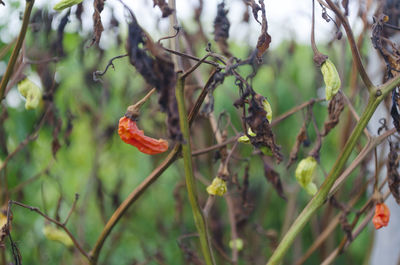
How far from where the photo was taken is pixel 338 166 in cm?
61

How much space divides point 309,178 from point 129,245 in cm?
122

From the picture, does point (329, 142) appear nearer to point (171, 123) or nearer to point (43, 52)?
point (43, 52)

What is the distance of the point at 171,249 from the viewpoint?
189cm

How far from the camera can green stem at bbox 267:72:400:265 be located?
597mm

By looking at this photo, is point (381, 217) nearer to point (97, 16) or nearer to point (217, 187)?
point (217, 187)

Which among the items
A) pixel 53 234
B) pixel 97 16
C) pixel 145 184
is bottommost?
pixel 53 234

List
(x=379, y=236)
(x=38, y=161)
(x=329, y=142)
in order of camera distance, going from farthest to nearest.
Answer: (x=329, y=142), (x=38, y=161), (x=379, y=236)

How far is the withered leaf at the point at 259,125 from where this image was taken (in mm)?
542

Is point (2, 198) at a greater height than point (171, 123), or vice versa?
point (171, 123)

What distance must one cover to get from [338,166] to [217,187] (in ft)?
0.57

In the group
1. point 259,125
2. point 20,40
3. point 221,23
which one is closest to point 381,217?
point 259,125

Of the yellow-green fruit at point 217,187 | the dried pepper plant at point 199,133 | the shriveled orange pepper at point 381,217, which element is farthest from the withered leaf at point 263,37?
the shriveled orange pepper at point 381,217

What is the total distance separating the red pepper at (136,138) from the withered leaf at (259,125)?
0.11 metres

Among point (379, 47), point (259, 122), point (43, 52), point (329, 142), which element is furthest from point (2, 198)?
point (329, 142)
